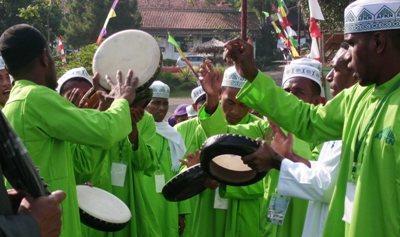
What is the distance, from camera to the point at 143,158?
5.42 metres

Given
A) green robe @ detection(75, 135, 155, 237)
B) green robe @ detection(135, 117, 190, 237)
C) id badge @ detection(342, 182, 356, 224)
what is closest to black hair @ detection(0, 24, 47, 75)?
green robe @ detection(75, 135, 155, 237)

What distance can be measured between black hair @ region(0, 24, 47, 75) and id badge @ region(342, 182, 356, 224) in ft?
6.00

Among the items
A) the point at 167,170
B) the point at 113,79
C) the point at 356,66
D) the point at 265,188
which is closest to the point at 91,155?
the point at 113,79

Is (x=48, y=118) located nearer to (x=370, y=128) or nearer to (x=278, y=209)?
(x=370, y=128)

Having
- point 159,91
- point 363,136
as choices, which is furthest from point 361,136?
point 159,91

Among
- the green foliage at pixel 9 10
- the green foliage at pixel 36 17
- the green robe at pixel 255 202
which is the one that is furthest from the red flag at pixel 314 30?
the green foliage at pixel 9 10

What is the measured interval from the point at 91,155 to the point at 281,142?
1422 millimetres

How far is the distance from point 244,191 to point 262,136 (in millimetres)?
480

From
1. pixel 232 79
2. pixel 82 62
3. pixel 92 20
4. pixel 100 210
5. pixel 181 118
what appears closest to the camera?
pixel 100 210

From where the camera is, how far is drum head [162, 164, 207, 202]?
4.88m

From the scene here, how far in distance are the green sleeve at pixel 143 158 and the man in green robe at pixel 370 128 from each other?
196cm

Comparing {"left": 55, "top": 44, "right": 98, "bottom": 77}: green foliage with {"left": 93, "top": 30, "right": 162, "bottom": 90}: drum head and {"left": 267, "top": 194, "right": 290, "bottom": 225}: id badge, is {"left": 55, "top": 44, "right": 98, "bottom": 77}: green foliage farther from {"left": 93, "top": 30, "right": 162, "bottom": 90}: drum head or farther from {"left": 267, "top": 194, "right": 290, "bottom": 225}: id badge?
{"left": 267, "top": 194, "right": 290, "bottom": 225}: id badge

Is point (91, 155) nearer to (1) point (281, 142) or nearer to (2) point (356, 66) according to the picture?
(1) point (281, 142)

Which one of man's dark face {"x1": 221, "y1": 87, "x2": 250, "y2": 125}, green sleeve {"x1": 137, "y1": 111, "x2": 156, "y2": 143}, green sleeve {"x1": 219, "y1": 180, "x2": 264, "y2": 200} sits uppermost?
man's dark face {"x1": 221, "y1": 87, "x2": 250, "y2": 125}
